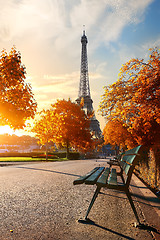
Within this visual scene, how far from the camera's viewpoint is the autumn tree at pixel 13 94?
1343 cm

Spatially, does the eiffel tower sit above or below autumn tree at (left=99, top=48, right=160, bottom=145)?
above

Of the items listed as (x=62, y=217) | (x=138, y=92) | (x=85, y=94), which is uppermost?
(x=85, y=94)

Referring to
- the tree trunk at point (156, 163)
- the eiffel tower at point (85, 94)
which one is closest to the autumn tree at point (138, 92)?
the tree trunk at point (156, 163)

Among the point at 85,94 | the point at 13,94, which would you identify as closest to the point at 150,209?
the point at 13,94

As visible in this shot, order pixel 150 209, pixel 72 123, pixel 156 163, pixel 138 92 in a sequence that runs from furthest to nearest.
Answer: pixel 72 123 → pixel 138 92 → pixel 156 163 → pixel 150 209

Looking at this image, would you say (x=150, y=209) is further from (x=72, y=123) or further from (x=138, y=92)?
(x=72, y=123)

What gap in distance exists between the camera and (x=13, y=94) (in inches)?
545

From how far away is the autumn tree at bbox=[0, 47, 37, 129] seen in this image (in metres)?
13.4

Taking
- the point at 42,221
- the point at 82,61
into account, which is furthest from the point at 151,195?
the point at 82,61

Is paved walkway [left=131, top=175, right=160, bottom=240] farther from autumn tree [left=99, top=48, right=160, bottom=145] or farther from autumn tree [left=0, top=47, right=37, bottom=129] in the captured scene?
autumn tree [left=0, top=47, right=37, bottom=129]

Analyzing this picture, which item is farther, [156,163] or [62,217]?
[156,163]

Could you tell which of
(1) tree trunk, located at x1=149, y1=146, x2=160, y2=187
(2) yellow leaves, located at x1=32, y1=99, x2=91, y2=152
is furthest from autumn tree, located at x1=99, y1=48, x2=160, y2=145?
(2) yellow leaves, located at x1=32, y1=99, x2=91, y2=152

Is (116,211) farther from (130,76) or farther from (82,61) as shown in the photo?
(82,61)

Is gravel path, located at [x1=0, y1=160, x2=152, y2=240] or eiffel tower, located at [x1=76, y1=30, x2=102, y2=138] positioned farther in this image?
eiffel tower, located at [x1=76, y1=30, x2=102, y2=138]
